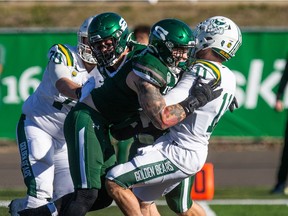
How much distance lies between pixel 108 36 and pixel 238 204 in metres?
2.95

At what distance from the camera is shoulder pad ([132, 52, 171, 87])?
6660 mm

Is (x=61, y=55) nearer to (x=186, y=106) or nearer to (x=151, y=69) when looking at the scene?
(x=151, y=69)

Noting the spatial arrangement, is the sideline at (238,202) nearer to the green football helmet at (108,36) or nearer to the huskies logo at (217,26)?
the green football helmet at (108,36)

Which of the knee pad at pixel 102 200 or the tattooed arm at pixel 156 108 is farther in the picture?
the knee pad at pixel 102 200

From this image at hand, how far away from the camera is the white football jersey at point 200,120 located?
6891 millimetres

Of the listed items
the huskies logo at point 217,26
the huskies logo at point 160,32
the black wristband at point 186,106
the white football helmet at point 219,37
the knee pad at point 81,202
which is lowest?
the knee pad at point 81,202

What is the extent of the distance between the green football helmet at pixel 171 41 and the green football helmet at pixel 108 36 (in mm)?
410

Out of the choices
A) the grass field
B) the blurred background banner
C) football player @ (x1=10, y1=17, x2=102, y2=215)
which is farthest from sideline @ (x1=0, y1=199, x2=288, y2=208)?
the blurred background banner

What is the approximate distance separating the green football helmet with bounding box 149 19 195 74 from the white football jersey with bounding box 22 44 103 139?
103cm

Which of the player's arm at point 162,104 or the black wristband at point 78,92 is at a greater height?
the player's arm at point 162,104

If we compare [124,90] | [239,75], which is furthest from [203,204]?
[239,75]

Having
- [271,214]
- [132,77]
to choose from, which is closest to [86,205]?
[132,77]

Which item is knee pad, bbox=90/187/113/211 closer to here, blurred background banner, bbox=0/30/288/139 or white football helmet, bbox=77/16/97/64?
white football helmet, bbox=77/16/97/64

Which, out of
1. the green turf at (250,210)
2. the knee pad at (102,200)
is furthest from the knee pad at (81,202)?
the green turf at (250,210)
